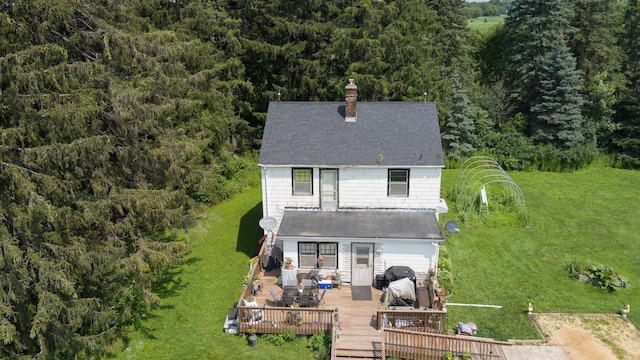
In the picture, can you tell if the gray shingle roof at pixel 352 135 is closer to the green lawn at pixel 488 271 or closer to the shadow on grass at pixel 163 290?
Result: the green lawn at pixel 488 271

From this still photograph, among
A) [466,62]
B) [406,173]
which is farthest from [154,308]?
[466,62]

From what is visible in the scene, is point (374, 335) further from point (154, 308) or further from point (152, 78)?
point (152, 78)

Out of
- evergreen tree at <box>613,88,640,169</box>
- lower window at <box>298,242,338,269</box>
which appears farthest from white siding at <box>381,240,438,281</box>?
evergreen tree at <box>613,88,640,169</box>

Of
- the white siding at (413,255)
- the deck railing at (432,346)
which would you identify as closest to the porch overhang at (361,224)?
the white siding at (413,255)

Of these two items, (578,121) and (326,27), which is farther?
(578,121)

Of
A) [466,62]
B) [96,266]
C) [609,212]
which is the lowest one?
[609,212]

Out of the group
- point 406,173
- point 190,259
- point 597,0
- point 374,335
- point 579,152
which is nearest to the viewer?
point 374,335

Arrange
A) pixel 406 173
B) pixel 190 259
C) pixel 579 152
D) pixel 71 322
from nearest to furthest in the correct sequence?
pixel 71 322 < pixel 406 173 < pixel 190 259 < pixel 579 152
